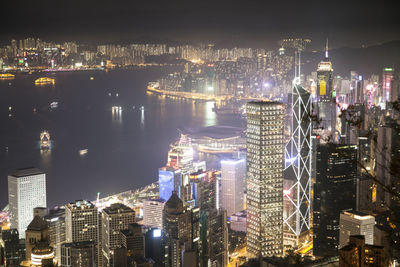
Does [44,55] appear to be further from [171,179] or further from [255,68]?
[171,179]

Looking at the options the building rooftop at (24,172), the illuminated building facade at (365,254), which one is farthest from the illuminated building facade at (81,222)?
the illuminated building facade at (365,254)

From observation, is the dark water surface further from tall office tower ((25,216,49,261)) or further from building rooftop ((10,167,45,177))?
tall office tower ((25,216,49,261))

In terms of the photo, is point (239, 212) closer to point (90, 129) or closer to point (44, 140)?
point (44, 140)

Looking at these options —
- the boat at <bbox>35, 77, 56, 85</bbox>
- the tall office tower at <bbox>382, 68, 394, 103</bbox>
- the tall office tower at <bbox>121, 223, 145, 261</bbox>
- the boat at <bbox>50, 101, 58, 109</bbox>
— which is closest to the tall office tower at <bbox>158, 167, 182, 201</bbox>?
the tall office tower at <bbox>121, 223, 145, 261</bbox>

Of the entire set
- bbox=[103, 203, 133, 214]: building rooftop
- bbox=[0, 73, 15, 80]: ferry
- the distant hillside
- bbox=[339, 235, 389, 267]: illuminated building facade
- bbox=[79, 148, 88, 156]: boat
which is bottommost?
bbox=[103, 203, 133, 214]: building rooftop

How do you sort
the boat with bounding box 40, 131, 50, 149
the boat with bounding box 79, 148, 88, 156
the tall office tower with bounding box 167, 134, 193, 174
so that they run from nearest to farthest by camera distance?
the tall office tower with bounding box 167, 134, 193, 174
the boat with bounding box 79, 148, 88, 156
the boat with bounding box 40, 131, 50, 149

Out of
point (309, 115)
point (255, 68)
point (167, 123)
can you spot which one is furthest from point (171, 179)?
point (309, 115)
